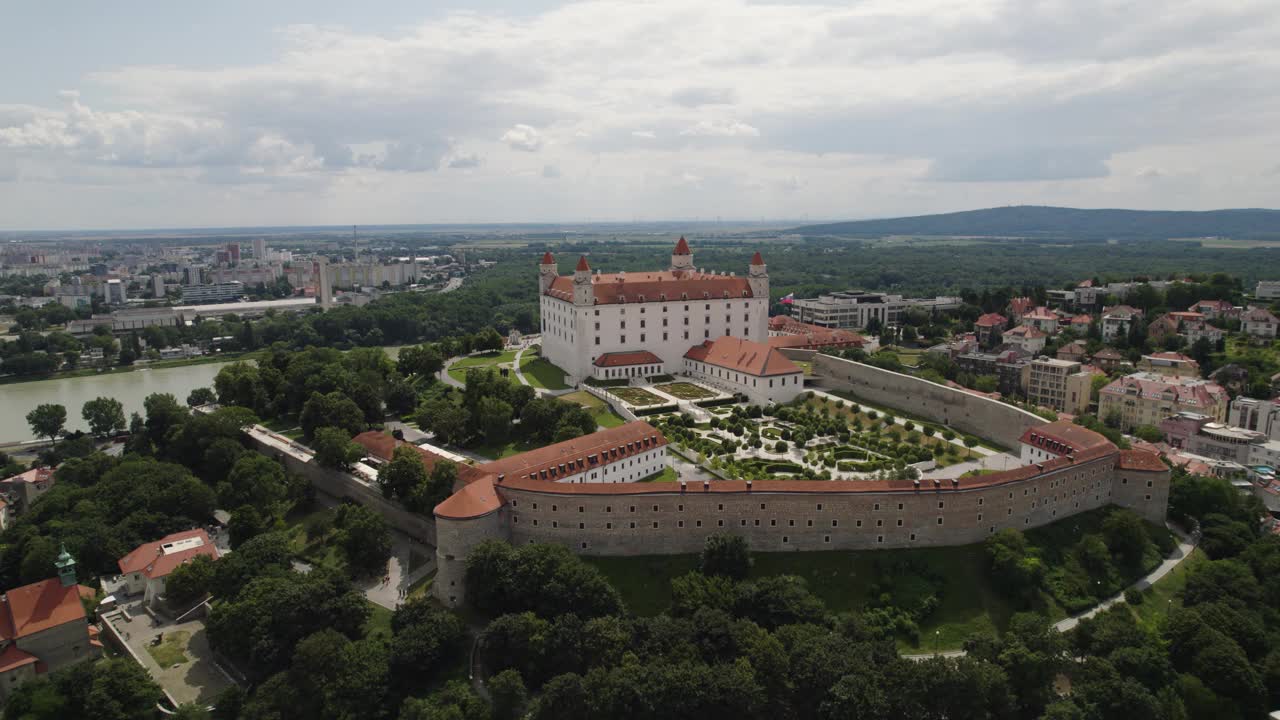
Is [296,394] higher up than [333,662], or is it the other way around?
[296,394]

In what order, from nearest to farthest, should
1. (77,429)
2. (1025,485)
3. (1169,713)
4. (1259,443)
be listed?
(1169,713) → (1025,485) → (1259,443) → (77,429)

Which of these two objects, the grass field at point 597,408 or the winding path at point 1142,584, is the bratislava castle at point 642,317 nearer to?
the grass field at point 597,408

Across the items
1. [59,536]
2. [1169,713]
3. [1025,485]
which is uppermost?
[1025,485]

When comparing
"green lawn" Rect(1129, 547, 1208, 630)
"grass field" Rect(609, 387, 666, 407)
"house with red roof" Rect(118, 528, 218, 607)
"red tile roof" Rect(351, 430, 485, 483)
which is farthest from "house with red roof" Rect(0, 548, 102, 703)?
"green lawn" Rect(1129, 547, 1208, 630)

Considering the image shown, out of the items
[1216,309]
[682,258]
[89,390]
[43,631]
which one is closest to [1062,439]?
[682,258]

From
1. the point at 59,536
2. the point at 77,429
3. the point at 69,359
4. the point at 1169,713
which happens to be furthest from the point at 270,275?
the point at 1169,713

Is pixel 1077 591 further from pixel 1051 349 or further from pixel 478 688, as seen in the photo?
pixel 1051 349
